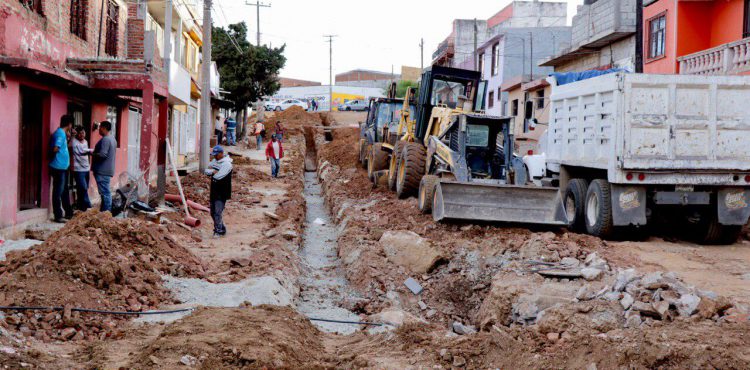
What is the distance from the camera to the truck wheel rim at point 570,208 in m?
12.5

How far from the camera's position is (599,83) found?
36.7ft

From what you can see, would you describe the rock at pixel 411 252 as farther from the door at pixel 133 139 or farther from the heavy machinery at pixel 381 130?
the door at pixel 133 139

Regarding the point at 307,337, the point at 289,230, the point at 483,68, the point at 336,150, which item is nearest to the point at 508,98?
the point at 483,68

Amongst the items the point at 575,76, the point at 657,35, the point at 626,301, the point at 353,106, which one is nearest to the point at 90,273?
the point at 626,301

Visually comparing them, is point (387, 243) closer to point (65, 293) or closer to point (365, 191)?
point (65, 293)

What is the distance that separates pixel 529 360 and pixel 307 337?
2233 millimetres

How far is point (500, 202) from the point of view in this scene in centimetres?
1193

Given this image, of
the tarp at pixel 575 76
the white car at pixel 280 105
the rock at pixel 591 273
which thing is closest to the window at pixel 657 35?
the tarp at pixel 575 76

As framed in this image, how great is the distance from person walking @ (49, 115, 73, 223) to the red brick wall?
3.79ft

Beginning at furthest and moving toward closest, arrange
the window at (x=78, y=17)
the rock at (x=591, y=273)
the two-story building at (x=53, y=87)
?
the window at (x=78, y=17) < the two-story building at (x=53, y=87) < the rock at (x=591, y=273)

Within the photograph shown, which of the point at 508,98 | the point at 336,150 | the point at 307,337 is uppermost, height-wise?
the point at 508,98

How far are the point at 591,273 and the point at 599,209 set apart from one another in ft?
11.0

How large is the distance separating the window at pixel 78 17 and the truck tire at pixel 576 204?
32.2ft

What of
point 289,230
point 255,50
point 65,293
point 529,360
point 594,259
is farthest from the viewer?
point 255,50
